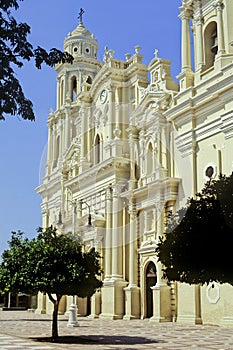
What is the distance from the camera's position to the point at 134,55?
3450 cm

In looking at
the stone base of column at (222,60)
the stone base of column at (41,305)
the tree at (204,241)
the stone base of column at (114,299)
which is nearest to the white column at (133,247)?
the stone base of column at (114,299)

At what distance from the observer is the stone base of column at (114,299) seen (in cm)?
3127

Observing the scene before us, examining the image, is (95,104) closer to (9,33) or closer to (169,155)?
(169,155)

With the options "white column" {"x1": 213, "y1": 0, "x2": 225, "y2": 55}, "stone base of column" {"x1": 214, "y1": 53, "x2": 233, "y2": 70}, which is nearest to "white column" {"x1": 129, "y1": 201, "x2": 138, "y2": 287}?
"stone base of column" {"x1": 214, "y1": 53, "x2": 233, "y2": 70}

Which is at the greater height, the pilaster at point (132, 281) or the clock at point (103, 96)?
the clock at point (103, 96)

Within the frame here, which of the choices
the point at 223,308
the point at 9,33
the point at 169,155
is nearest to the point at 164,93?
the point at 169,155

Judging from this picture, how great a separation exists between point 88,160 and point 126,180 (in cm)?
608

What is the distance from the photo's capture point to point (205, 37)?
27078 millimetres

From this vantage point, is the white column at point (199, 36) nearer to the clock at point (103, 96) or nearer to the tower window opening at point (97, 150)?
the clock at point (103, 96)

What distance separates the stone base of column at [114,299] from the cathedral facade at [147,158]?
0.18ft

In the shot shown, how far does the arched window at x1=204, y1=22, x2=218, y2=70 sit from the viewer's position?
2667cm

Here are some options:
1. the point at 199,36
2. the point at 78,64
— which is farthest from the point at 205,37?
the point at 78,64

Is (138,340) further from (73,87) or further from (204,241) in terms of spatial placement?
(73,87)

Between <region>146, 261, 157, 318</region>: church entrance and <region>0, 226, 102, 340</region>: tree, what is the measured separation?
10819mm
